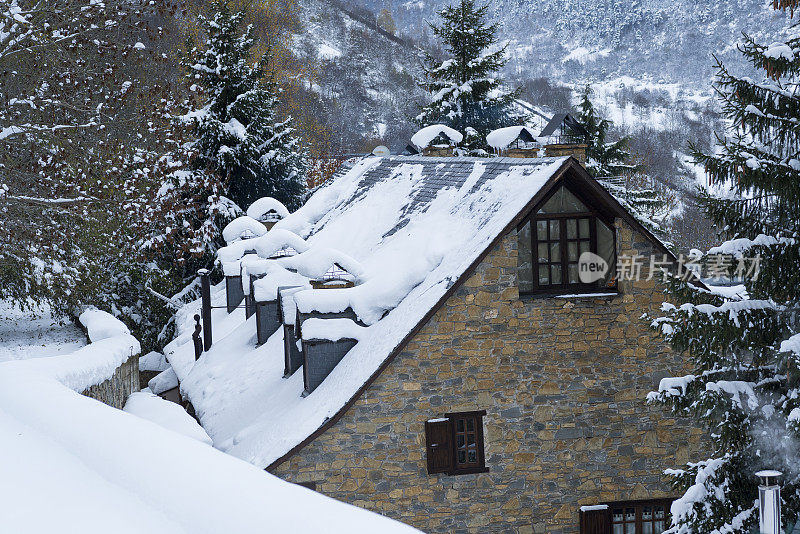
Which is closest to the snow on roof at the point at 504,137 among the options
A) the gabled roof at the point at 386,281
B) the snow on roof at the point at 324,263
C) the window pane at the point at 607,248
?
the gabled roof at the point at 386,281

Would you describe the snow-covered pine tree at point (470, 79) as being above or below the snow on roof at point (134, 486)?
above

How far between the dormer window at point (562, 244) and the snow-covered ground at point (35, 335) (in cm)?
1007

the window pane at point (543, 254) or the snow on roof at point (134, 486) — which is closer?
the snow on roof at point (134, 486)

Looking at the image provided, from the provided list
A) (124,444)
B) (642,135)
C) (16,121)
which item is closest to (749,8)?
(642,135)

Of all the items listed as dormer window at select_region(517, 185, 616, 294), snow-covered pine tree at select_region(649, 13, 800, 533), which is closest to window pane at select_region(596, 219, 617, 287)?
dormer window at select_region(517, 185, 616, 294)

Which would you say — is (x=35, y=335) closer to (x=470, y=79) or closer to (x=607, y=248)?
(x=607, y=248)

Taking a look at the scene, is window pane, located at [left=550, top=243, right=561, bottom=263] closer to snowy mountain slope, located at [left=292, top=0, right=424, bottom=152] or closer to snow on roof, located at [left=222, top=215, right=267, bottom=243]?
snow on roof, located at [left=222, top=215, right=267, bottom=243]

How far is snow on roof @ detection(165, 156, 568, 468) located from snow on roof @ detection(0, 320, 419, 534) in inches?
289

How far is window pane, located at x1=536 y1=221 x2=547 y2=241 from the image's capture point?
1254 centimetres

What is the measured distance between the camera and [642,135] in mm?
99000

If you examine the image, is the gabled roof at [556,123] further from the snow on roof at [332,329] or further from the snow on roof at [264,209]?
the snow on roof at [332,329]

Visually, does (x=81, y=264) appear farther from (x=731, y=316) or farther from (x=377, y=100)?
(x=377, y=100)

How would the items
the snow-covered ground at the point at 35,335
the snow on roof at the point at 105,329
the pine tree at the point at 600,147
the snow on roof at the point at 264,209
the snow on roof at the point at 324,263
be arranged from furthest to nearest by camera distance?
the pine tree at the point at 600,147 < the snow on roof at the point at 264,209 < the snow-covered ground at the point at 35,335 < the snow on roof at the point at 105,329 < the snow on roof at the point at 324,263

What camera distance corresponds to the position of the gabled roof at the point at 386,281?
38.8 feet
